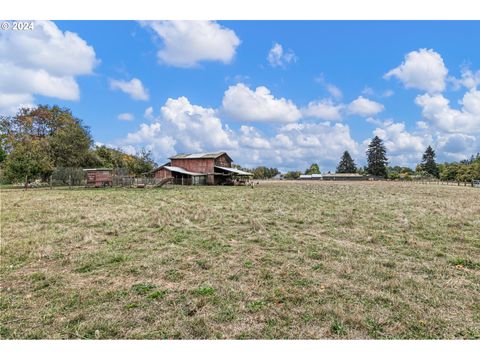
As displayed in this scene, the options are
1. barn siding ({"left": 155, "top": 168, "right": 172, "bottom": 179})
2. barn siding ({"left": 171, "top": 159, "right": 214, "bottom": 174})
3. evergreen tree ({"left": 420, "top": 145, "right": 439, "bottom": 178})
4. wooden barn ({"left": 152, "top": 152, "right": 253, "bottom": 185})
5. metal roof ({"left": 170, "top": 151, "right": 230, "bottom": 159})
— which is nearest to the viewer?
barn siding ({"left": 155, "top": 168, "right": 172, "bottom": 179})

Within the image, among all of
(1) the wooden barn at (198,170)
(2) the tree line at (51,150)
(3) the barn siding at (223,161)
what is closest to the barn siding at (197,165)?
(1) the wooden barn at (198,170)

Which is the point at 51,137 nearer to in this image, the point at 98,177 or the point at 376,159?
the point at 98,177

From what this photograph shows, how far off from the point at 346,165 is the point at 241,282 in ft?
347

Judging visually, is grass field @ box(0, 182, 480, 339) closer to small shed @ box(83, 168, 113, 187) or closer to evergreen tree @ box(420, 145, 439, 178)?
small shed @ box(83, 168, 113, 187)

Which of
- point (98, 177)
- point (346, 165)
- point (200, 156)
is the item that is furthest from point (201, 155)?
point (346, 165)

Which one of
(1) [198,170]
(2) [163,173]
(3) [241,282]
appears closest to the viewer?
(3) [241,282]

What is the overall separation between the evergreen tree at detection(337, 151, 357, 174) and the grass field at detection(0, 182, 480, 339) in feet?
322

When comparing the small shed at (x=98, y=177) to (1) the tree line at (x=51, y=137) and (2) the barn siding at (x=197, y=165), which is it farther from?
(2) the barn siding at (x=197, y=165)

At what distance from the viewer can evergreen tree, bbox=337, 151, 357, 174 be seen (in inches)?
3981

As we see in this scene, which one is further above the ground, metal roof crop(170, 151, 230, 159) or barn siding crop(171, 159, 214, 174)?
metal roof crop(170, 151, 230, 159)

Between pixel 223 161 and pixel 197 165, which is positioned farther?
pixel 223 161

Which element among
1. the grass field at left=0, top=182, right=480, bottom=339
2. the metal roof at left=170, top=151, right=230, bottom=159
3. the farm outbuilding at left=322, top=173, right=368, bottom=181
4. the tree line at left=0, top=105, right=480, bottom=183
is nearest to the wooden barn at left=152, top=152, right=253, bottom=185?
the metal roof at left=170, top=151, right=230, bottom=159

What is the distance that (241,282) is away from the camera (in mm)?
4816

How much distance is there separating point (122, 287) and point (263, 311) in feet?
8.42
